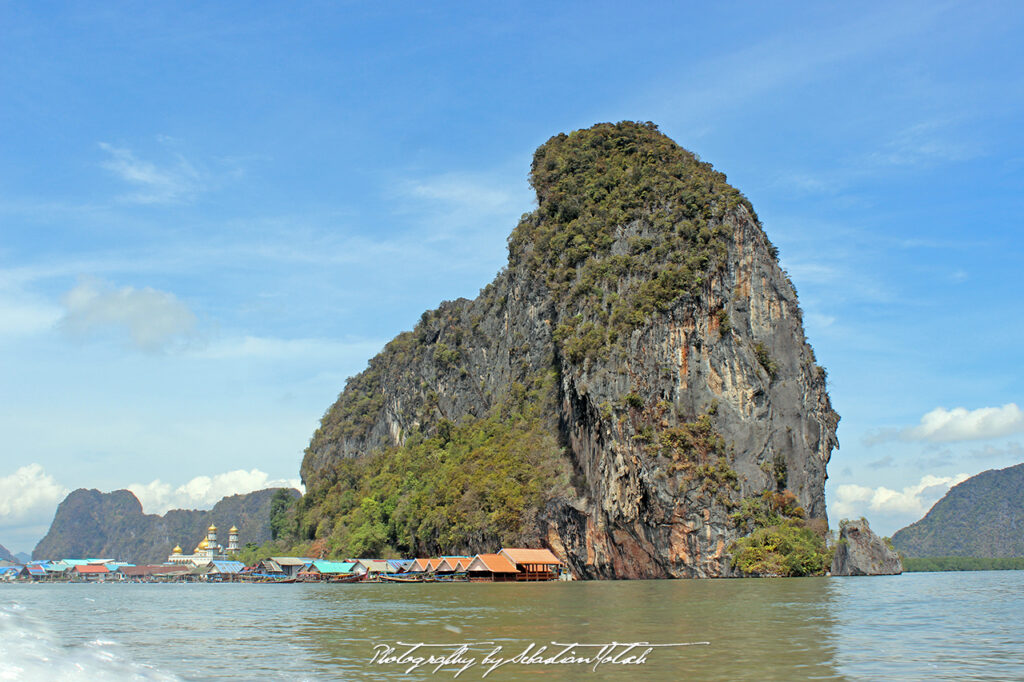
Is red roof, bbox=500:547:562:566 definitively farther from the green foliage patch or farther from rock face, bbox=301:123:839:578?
the green foliage patch

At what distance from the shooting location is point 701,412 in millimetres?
55562

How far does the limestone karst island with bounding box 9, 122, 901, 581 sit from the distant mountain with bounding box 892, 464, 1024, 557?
343 ft

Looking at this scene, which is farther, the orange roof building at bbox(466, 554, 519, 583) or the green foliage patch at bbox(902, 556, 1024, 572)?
the green foliage patch at bbox(902, 556, 1024, 572)

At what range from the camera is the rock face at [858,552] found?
2122 inches

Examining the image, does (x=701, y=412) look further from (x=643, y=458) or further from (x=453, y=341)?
(x=453, y=341)

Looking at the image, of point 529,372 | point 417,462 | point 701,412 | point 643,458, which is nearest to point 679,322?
point 701,412

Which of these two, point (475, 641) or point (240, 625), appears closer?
point (475, 641)


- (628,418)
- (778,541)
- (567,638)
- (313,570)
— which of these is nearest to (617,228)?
(628,418)

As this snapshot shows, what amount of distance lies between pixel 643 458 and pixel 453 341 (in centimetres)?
4507

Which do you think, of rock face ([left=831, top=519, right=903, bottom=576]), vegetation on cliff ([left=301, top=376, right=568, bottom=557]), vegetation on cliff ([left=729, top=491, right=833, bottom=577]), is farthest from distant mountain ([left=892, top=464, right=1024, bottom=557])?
vegetation on cliff ([left=729, top=491, right=833, bottom=577])

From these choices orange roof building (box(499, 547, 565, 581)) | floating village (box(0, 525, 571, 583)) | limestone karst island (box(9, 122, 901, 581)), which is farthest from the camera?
floating village (box(0, 525, 571, 583))

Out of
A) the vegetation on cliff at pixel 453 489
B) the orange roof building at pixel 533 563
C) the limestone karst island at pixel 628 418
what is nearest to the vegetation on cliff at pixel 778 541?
the limestone karst island at pixel 628 418

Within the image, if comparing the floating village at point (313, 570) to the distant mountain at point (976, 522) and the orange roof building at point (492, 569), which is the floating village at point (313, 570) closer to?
the orange roof building at point (492, 569)

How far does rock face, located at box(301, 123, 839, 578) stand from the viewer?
53.5 m
